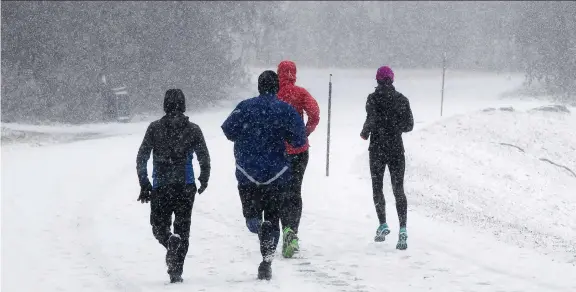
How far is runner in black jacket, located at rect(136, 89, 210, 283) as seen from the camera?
24.9ft

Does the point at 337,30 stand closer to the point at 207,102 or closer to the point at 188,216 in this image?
the point at 207,102

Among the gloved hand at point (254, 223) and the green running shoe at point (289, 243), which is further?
the green running shoe at point (289, 243)

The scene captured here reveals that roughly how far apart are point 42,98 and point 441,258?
23267 mm

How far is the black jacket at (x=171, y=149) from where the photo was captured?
298 inches

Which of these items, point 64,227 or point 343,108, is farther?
point 343,108

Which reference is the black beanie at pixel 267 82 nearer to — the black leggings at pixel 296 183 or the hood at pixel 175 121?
the hood at pixel 175 121

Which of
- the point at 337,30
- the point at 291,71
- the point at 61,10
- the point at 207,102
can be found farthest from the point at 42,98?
the point at 337,30

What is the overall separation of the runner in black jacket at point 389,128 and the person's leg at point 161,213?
2.51 meters

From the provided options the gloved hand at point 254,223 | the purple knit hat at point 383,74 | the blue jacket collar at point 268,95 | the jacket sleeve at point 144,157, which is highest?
the purple knit hat at point 383,74

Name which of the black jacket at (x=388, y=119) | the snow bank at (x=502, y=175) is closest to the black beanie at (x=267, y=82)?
the black jacket at (x=388, y=119)

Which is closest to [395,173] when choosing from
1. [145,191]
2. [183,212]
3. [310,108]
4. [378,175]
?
[378,175]

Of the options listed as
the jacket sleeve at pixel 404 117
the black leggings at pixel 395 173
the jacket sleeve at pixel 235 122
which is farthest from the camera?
the black leggings at pixel 395 173

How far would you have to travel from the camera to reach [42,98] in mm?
30188

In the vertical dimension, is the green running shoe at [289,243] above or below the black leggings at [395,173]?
below
